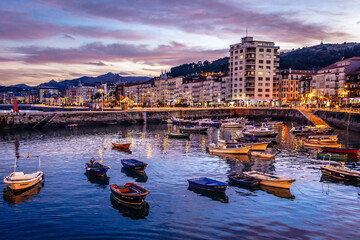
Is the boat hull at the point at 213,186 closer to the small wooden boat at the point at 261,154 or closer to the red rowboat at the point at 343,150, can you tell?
the small wooden boat at the point at 261,154

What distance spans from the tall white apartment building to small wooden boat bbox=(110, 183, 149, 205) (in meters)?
147

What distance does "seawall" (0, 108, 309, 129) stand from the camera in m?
92.9

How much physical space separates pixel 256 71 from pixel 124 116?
277ft

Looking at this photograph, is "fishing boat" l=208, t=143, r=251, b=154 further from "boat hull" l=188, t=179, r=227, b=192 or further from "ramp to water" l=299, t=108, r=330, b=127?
"ramp to water" l=299, t=108, r=330, b=127

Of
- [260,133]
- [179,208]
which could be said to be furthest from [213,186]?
[260,133]

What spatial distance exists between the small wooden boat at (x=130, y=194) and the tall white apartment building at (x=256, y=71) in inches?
5807

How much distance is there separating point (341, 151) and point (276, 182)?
975 inches

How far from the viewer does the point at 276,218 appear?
22.8 m

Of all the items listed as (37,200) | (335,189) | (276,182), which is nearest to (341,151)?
(335,189)

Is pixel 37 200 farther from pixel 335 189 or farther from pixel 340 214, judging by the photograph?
pixel 335 189

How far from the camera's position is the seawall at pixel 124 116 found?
305 feet

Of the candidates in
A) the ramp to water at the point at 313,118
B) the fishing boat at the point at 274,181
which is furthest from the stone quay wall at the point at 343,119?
the fishing boat at the point at 274,181

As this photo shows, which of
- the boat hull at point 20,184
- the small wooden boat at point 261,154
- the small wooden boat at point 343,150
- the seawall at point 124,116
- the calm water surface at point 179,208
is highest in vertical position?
the seawall at point 124,116

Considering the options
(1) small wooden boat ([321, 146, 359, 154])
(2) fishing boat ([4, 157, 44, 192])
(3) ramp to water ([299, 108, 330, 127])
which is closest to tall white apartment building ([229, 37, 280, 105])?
(3) ramp to water ([299, 108, 330, 127])
